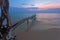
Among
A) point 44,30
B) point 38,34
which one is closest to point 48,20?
point 44,30

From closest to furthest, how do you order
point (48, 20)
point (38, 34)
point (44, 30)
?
point (38, 34) < point (44, 30) < point (48, 20)

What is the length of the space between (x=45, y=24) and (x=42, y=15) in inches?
37.8

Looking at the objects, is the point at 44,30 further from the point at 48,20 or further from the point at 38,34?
the point at 48,20

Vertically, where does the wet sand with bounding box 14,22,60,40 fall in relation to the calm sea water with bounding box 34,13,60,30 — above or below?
below

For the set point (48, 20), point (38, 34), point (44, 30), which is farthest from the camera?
point (48, 20)

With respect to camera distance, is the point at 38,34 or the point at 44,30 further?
the point at 44,30

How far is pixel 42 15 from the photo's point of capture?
5824mm

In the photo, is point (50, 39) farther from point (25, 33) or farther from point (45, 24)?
point (45, 24)

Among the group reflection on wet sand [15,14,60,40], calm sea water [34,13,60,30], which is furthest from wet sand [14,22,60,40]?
calm sea water [34,13,60,30]

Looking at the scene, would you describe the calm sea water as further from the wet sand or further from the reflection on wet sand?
the wet sand

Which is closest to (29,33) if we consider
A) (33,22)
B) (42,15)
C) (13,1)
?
(33,22)

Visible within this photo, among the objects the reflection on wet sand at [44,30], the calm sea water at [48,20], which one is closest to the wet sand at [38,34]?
the reflection on wet sand at [44,30]

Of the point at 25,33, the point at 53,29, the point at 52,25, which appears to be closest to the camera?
the point at 25,33

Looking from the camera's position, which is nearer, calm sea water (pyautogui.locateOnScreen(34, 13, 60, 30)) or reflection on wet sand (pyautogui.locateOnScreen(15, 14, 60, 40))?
reflection on wet sand (pyautogui.locateOnScreen(15, 14, 60, 40))
